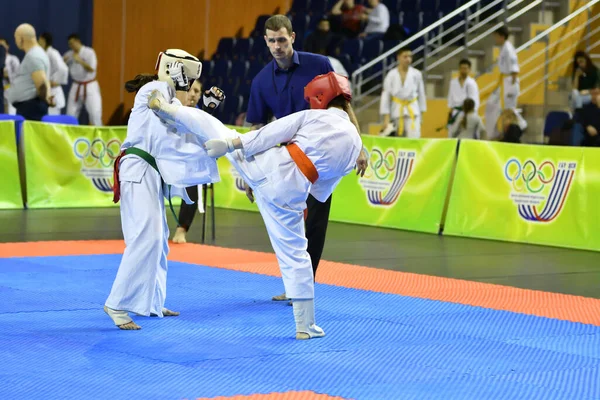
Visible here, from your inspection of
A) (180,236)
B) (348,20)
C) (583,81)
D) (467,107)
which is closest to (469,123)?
(467,107)

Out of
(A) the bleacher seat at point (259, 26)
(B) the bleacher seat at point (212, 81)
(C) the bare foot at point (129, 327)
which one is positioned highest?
(A) the bleacher seat at point (259, 26)

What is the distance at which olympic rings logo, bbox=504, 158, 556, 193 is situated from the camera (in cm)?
1009

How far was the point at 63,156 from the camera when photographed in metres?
12.4

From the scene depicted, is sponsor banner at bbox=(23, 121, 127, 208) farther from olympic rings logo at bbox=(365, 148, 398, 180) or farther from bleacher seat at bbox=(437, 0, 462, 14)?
bleacher seat at bbox=(437, 0, 462, 14)

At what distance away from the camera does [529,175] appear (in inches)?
403

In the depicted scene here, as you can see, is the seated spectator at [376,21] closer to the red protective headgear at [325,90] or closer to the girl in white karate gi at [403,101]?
the girl in white karate gi at [403,101]

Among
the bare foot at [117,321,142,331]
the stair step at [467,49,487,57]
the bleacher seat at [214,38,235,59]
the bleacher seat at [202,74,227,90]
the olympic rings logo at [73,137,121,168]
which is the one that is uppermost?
the stair step at [467,49,487,57]

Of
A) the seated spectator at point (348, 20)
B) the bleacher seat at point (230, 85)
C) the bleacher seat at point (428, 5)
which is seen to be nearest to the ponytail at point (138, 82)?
the seated spectator at point (348, 20)

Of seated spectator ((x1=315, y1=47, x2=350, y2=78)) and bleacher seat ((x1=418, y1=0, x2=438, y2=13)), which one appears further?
bleacher seat ((x1=418, y1=0, x2=438, y2=13))

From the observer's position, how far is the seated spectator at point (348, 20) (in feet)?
55.1

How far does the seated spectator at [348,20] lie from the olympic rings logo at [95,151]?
5507 millimetres

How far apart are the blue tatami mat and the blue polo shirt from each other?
129cm

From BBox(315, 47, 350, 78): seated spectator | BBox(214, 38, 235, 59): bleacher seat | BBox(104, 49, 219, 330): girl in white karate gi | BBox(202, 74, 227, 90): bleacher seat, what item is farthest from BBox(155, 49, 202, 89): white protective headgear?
BBox(214, 38, 235, 59): bleacher seat

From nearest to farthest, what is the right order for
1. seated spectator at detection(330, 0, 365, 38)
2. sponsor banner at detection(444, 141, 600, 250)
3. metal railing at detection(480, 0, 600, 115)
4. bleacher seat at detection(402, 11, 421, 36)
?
sponsor banner at detection(444, 141, 600, 250)
metal railing at detection(480, 0, 600, 115)
bleacher seat at detection(402, 11, 421, 36)
seated spectator at detection(330, 0, 365, 38)
